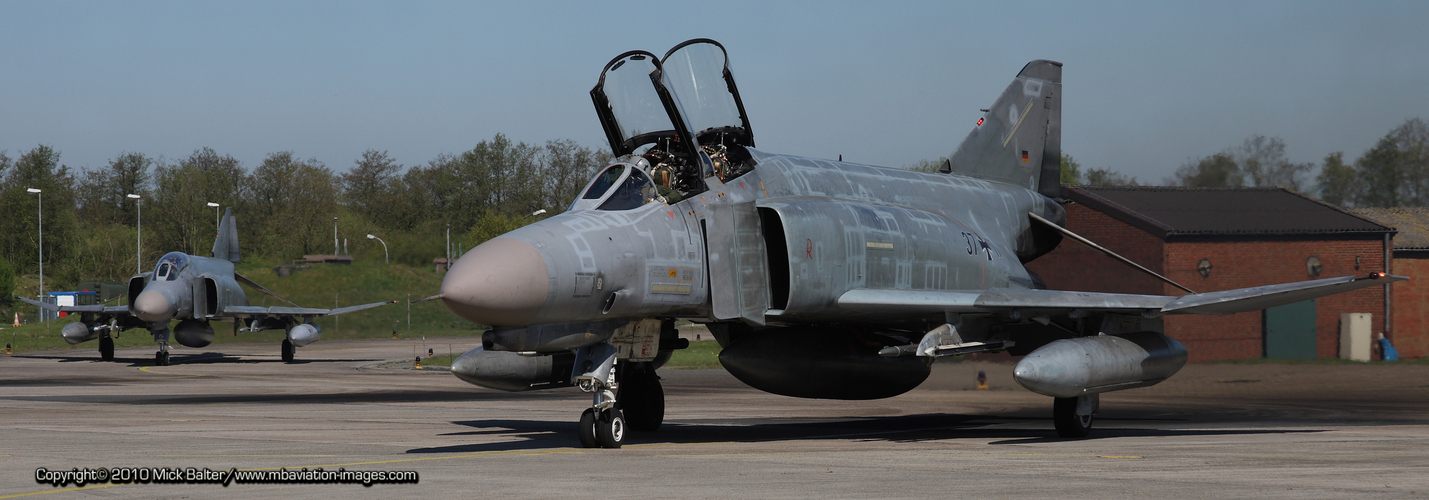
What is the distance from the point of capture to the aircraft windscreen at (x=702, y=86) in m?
11.6

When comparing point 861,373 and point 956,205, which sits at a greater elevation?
point 956,205

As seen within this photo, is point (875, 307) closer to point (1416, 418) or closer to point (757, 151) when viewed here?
point (757, 151)

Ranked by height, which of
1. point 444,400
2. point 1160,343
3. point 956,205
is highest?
point 956,205

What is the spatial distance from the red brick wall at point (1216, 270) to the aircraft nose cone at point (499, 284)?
20458 millimetres

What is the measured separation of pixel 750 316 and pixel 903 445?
72.7 inches

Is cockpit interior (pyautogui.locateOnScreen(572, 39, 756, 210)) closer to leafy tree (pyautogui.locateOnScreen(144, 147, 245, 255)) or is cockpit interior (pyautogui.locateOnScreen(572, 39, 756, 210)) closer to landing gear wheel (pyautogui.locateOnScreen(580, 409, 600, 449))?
landing gear wheel (pyautogui.locateOnScreen(580, 409, 600, 449))

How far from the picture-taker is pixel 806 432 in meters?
13.0

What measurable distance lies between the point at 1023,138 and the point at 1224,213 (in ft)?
51.4

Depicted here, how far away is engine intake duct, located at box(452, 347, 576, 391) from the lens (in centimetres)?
1246

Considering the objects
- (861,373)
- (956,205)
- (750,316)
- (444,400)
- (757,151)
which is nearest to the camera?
(750,316)

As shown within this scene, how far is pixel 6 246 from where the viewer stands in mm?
73125

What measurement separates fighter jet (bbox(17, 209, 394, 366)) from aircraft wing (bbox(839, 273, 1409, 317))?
948 inches

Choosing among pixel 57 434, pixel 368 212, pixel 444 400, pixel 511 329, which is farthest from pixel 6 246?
pixel 511 329

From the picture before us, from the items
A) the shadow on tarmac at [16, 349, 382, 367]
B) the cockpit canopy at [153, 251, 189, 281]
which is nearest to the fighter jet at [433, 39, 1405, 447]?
the cockpit canopy at [153, 251, 189, 281]
